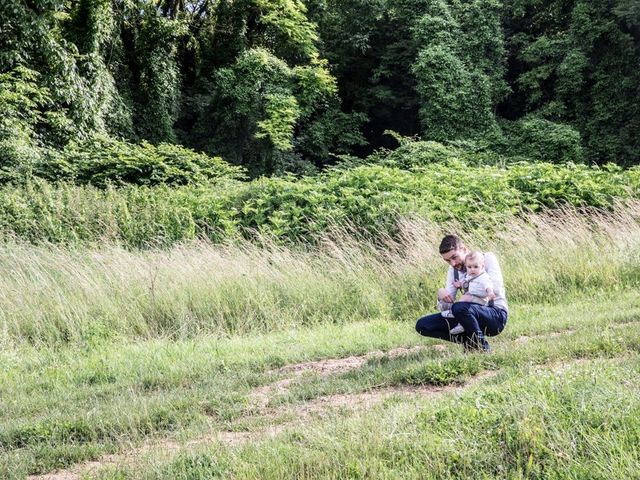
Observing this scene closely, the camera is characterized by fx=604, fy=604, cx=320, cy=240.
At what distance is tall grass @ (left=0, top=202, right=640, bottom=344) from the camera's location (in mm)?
8031

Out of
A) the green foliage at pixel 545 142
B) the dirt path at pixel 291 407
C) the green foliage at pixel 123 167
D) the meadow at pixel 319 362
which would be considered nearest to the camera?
the meadow at pixel 319 362

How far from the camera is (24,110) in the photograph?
1972 cm

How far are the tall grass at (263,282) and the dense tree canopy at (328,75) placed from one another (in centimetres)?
1362

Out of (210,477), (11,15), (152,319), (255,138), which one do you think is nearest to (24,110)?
(11,15)

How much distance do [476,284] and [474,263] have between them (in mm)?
208

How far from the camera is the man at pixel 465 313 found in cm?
584

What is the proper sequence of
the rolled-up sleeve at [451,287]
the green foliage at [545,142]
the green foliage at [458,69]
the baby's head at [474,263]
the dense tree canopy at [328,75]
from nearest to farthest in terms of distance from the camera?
the baby's head at [474,263] < the rolled-up sleeve at [451,287] < the dense tree canopy at [328,75] < the green foliage at [545,142] < the green foliage at [458,69]

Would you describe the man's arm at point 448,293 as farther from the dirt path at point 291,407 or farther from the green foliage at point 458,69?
the green foliage at point 458,69

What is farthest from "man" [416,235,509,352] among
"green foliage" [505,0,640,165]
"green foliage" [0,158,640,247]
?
"green foliage" [505,0,640,165]

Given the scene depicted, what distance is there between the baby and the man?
0.18 feet

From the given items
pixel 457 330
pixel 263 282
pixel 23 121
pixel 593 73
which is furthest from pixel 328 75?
pixel 457 330

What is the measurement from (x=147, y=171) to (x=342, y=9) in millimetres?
16936

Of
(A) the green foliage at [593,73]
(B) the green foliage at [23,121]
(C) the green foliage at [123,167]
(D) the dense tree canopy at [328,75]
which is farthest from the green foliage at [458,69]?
(B) the green foliage at [23,121]

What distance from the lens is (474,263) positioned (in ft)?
19.5
